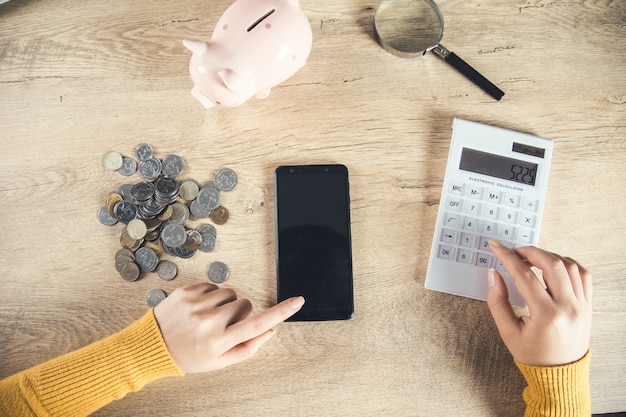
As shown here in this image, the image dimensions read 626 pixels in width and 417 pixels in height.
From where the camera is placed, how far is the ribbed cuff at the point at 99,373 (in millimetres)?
718

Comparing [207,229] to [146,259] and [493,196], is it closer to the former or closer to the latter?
[146,259]

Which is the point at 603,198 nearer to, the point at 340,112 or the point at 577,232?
the point at 577,232

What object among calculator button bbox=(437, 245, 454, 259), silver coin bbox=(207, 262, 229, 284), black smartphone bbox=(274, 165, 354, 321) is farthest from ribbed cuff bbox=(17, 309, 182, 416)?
calculator button bbox=(437, 245, 454, 259)

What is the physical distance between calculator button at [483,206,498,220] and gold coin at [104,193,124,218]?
597mm

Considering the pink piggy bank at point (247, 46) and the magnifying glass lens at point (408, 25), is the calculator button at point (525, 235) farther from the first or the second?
the pink piggy bank at point (247, 46)

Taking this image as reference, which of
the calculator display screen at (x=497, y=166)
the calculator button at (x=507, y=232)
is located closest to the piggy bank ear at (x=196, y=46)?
the calculator display screen at (x=497, y=166)

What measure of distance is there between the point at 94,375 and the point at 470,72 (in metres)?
0.78

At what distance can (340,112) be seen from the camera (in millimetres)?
808

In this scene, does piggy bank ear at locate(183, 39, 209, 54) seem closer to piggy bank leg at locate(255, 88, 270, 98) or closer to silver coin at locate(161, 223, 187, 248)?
piggy bank leg at locate(255, 88, 270, 98)

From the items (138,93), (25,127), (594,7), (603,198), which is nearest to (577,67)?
(594,7)

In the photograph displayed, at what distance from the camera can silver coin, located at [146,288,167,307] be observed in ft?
2.52

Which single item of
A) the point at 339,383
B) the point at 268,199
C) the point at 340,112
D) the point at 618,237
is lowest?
the point at 339,383

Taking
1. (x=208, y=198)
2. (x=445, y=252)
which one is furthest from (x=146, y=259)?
(x=445, y=252)

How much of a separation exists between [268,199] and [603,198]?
570 millimetres
